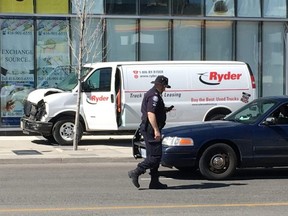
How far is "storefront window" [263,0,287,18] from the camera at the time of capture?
22.3 metres

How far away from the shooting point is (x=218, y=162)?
10734mm

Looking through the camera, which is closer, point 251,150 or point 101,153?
point 251,150

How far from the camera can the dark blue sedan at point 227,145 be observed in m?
10.5

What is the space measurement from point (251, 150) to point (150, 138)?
7.26 ft

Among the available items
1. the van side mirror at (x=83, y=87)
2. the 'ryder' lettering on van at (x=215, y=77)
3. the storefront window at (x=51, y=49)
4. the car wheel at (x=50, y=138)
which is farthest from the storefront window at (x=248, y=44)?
the car wheel at (x=50, y=138)

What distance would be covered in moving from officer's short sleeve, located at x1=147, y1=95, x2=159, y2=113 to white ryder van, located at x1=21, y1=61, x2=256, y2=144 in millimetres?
6661

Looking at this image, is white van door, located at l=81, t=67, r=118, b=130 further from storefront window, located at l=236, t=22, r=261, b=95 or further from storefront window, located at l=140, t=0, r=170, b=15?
storefront window, located at l=236, t=22, r=261, b=95

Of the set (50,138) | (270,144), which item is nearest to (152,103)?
(270,144)

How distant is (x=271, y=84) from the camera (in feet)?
74.2

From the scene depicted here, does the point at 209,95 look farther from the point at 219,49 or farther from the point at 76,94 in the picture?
the point at 219,49

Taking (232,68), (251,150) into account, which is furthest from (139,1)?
(251,150)

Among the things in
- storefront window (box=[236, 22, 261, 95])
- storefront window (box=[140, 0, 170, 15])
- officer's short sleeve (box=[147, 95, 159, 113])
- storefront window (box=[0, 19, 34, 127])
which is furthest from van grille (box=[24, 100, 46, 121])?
storefront window (box=[236, 22, 261, 95])

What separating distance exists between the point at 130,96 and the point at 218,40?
6885mm

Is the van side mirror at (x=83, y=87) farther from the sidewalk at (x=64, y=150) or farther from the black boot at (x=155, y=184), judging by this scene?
the black boot at (x=155, y=184)
